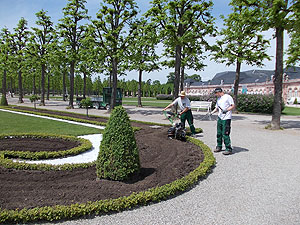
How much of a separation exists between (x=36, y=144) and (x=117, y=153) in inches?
167

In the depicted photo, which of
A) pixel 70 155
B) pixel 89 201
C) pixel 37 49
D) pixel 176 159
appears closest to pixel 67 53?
pixel 37 49

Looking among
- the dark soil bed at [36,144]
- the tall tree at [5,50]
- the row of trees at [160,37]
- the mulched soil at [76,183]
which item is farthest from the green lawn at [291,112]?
the tall tree at [5,50]

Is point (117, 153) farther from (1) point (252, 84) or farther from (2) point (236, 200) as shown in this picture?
(1) point (252, 84)

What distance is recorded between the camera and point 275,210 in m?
3.29

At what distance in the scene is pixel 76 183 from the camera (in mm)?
3975

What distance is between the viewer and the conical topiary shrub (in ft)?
12.9

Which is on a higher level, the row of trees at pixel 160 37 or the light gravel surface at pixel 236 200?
the row of trees at pixel 160 37

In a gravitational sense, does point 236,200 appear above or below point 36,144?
below

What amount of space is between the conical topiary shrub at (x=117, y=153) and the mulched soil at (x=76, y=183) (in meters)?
0.18

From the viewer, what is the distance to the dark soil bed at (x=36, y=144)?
6.36 metres

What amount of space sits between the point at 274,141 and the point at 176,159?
493cm

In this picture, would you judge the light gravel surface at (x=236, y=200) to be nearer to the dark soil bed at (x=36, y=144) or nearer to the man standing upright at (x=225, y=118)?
the man standing upright at (x=225, y=118)

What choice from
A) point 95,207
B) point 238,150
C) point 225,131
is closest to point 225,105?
point 225,131

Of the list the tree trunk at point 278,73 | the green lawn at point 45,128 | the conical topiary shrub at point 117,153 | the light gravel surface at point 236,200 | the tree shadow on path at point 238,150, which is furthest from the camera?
the tree trunk at point 278,73
